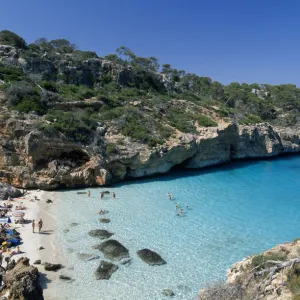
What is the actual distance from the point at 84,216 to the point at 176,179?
10.6m

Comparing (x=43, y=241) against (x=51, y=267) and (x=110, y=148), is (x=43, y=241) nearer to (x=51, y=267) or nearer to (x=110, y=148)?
(x=51, y=267)

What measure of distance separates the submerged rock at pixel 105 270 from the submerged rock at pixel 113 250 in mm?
523

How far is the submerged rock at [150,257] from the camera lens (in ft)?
37.0

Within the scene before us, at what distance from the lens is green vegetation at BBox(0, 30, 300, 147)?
23.8 meters

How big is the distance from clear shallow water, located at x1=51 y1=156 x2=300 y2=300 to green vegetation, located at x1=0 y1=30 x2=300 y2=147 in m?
5.99

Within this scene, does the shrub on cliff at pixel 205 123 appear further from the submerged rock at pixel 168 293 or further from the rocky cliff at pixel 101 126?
the submerged rock at pixel 168 293

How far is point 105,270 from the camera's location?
10.6m

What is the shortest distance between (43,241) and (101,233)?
2.70 metres

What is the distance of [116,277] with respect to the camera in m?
10.3

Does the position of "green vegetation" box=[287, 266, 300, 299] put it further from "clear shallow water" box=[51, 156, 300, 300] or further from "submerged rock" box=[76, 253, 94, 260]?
"submerged rock" box=[76, 253, 94, 260]

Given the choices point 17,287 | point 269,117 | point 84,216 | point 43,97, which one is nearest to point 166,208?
point 84,216

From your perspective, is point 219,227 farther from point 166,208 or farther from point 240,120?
point 240,120

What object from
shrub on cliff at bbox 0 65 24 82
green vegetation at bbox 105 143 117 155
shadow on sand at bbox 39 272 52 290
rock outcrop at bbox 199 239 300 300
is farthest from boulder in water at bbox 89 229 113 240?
shrub on cliff at bbox 0 65 24 82

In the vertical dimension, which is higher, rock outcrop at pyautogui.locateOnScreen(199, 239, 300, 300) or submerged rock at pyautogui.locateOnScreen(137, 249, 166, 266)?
rock outcrop at pyautogui.locateOnScreen(199, 239, 300, 300)
